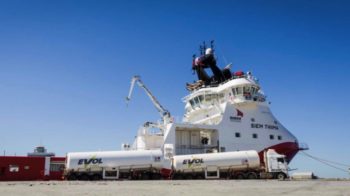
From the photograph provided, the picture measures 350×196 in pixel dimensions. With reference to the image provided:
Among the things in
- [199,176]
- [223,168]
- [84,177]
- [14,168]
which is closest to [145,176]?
[199,176]

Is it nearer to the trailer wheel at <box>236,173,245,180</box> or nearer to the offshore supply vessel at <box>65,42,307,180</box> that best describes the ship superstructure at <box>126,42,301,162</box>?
the offshore supply vessel at <box>65,42,307,180</box>

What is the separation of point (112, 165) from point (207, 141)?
52.1 ft

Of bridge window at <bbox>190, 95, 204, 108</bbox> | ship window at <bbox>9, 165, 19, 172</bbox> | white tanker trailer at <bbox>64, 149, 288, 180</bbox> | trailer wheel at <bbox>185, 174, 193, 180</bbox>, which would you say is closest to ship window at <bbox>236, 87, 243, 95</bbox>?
bridge window at <bbox>190, 95, 204, 108</bbox>

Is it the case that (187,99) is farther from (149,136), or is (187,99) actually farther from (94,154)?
(94,154)

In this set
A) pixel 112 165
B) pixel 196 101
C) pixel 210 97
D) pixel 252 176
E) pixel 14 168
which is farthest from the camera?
pixel 196 101

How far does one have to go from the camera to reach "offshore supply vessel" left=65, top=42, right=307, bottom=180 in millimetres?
34000

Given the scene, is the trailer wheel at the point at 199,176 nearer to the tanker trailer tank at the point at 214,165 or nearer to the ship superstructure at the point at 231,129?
the tanker trailer tank at the point at 214,165

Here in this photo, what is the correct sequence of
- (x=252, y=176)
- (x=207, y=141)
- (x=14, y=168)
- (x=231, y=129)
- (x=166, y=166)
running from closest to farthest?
(x=14, y=168) < (x=252, y=176) < (x=166, y=166) < (x=231, y=129) < (x=207, y=141)

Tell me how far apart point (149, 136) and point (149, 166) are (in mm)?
8021

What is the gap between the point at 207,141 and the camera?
45.4m

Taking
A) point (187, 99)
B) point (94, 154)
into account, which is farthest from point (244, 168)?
point (187, 99)

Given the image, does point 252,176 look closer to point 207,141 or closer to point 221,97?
point 207,141

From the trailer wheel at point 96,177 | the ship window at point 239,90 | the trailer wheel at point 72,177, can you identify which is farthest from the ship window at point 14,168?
the ship window at point 239,90

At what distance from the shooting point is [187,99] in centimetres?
5275
